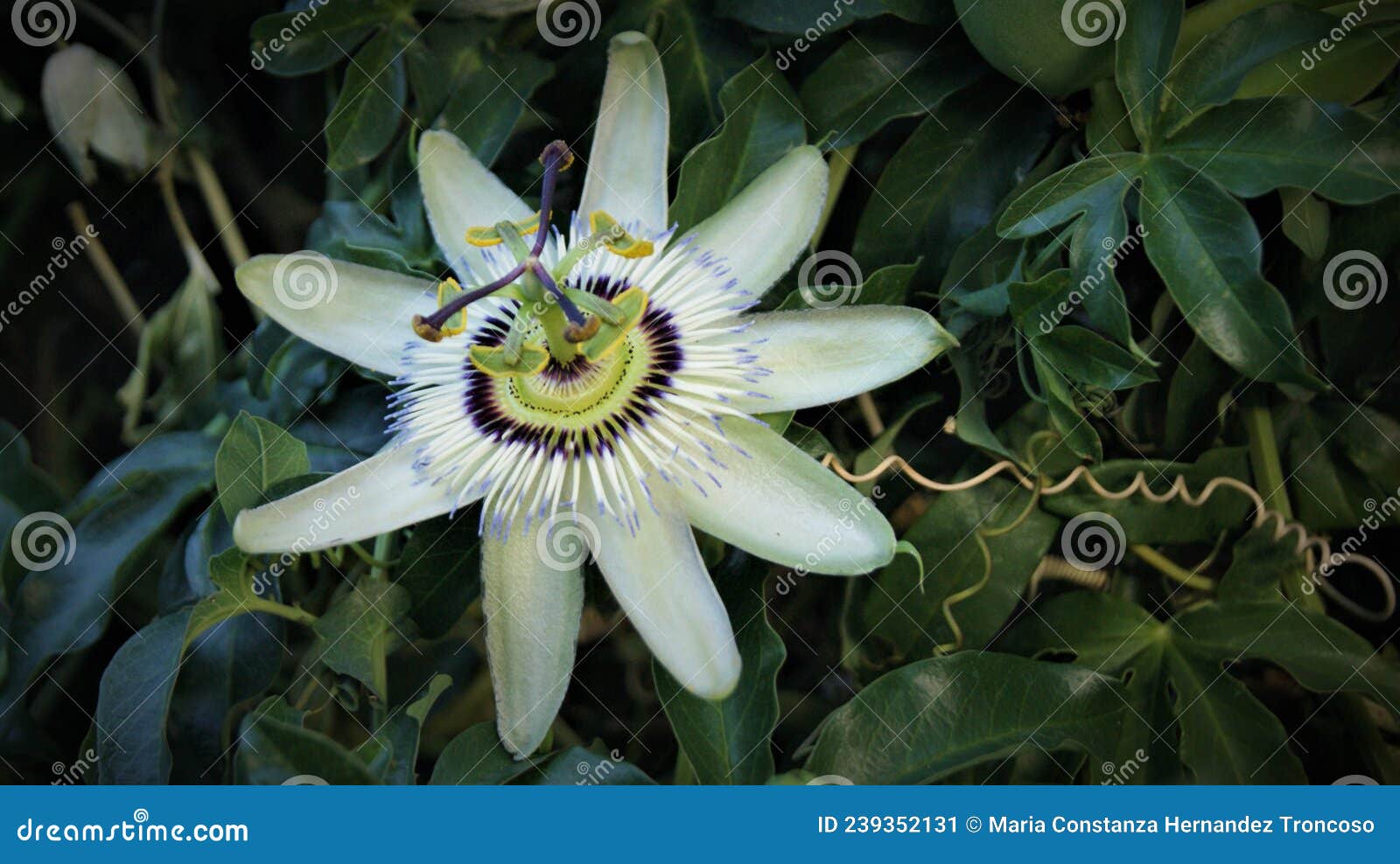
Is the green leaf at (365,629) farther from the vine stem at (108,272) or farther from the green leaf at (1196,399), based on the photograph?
the green leaf at (1196,399)

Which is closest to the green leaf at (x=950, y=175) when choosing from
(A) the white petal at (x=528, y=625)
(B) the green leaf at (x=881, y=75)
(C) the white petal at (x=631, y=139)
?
(B) the green leaf at (x=881, y=75)

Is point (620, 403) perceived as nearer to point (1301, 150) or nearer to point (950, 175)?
point (950, 175)

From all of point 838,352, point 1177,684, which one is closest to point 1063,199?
point 838,352
